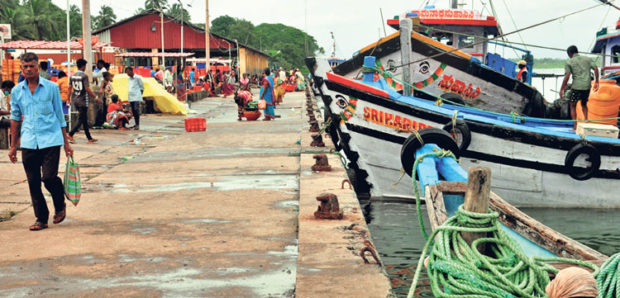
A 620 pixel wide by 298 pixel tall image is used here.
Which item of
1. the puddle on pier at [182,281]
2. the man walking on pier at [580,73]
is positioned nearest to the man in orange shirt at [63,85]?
the man walking on pier at [580,73]

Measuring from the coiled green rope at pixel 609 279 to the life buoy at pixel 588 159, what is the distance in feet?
23.1

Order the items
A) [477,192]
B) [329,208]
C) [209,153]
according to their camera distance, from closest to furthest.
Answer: [477,192] < [329,208] < [209,153]

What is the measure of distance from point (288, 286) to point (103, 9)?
3528 inches

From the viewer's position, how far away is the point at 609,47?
17594mm

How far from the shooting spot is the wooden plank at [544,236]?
369cm

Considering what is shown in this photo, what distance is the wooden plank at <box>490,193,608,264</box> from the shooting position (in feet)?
12.1

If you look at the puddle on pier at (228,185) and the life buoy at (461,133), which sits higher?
the life buoy at (461,133)

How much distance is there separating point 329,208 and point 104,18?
271 ft

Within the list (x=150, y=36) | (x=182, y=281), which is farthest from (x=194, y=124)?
(x=150, y=36)

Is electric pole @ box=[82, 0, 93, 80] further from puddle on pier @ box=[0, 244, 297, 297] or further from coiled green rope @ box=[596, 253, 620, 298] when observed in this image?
coiled green rope @ box=[596, 253, 620, 298]

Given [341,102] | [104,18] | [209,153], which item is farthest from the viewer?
[104,18]

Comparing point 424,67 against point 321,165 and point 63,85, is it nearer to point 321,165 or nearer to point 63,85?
point 321,165

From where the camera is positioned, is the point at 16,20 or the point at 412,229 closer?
the point at 412,229

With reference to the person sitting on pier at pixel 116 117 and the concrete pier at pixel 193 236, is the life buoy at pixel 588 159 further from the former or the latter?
the person sitting on pier at pixel 116 117
